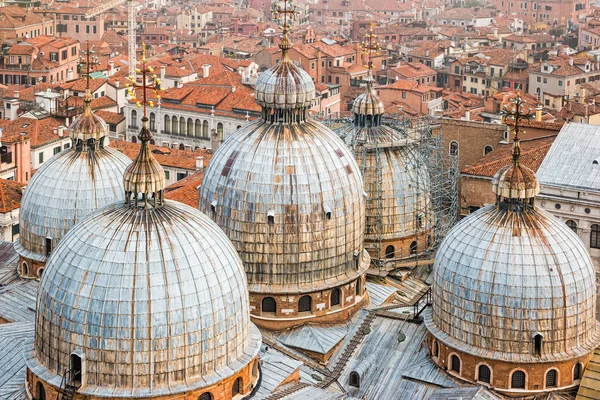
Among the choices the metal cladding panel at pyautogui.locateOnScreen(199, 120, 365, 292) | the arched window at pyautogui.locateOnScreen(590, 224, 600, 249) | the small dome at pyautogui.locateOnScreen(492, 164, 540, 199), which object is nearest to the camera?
the small dome at pyautogui.locateOnScreen(492, 164, 540, 199)

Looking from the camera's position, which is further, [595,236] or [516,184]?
[595,236]

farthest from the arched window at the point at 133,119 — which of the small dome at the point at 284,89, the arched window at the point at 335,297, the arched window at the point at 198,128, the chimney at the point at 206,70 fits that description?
the arched window at the point at 335,297

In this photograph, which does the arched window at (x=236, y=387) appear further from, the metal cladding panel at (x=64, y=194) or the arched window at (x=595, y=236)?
the arched window at (x=595, y=236)

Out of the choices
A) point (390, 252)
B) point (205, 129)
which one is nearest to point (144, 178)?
point (390, 252)

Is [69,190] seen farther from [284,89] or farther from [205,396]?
[205,396]

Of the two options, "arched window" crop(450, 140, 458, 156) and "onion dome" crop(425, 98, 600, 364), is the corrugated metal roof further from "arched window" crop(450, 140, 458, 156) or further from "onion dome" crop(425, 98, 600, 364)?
"onion dome" crop(425, 98, 600, 364)

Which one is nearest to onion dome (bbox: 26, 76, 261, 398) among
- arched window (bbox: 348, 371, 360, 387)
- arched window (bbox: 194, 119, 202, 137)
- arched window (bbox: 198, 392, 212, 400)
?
arched window (bbox: 198, 392, 212, 400)
